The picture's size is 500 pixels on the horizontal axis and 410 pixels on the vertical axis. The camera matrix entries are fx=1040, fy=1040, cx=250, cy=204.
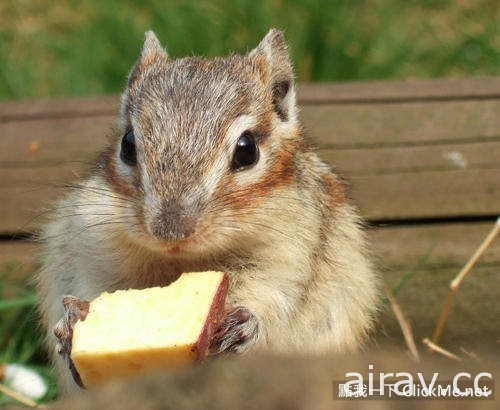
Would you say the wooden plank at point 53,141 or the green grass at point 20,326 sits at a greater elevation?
the wooden plank at point 53,141

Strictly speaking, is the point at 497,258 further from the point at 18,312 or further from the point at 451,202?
the point at 18,312

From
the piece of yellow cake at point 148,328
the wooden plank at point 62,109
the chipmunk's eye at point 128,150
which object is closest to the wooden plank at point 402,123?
the wooden plank at point 62,109

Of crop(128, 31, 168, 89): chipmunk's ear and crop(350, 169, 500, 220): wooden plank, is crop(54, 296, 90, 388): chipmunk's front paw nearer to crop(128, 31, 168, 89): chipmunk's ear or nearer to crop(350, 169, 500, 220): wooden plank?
crop(128, 31, 168, 89): chipmunk's ear

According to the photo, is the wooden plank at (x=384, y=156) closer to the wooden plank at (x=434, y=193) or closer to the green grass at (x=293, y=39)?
the wooden plank at (x=434, y=193)

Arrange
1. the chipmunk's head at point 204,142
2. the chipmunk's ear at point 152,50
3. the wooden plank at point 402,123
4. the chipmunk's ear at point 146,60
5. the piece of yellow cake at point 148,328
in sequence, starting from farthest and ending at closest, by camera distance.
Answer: the wooden plank at point 402,123, the chipmunk's ear at point 152,50, the chipmunk's ear at point 146,60, the chipmunk's head at point 204,142, the piece of yellow cake at point 148,328

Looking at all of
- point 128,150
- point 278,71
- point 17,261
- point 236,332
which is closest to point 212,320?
point 236,332

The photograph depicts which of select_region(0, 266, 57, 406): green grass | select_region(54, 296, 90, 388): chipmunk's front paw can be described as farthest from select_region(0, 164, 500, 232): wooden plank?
select_region(54, 296, 90, 388): chipmunk's front paw

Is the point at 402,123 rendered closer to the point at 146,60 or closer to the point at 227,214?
the point at 146,60

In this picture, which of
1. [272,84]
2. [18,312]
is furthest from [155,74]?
[18,312]
